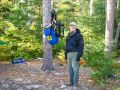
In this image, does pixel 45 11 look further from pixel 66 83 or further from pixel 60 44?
pixel 60 44

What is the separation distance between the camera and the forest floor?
31.5ft

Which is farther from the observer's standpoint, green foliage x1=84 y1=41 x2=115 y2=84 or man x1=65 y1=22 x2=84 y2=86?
green foliage x1=84 y1=41 x2=115 y2=84

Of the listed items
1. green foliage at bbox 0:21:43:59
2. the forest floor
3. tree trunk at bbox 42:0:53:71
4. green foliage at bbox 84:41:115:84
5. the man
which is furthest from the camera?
green foliage at bbox 0:21:43:59

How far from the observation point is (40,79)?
1055 cm

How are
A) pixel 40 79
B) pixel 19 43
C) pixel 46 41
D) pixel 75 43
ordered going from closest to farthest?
pixel 75 43 → pixel 40 79 → pixel 46 41 → pixel 19 43

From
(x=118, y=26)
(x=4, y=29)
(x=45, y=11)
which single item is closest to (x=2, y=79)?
(x=45, y=11)

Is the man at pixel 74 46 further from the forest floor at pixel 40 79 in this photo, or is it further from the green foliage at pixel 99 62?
the green foliage at pixel 99 62

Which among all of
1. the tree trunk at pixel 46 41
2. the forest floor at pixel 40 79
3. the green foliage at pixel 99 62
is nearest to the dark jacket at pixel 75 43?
the forest floor at pixel 40 79

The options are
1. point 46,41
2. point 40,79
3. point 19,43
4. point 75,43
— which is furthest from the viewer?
point 19,43

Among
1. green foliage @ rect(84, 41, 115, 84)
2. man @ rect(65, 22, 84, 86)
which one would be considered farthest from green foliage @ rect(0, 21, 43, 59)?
man @ rect(65, 22, 84, 86)

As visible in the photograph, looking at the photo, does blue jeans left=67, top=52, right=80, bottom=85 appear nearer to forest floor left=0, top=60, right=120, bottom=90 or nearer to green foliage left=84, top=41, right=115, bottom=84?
forest floor left=0, top=60, right=120, bottom=90

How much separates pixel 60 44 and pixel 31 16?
239 cm

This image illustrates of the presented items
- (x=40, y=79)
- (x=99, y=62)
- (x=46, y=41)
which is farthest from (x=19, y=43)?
(x=99, y=62)

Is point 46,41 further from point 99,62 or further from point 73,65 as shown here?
point 73,65
